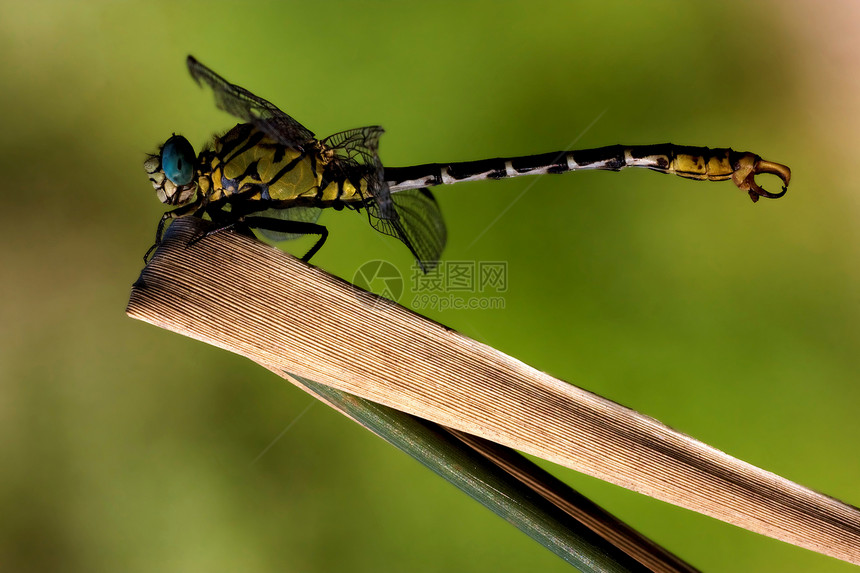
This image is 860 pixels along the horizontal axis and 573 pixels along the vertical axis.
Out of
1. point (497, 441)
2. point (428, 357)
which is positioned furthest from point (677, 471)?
point (428, 357)

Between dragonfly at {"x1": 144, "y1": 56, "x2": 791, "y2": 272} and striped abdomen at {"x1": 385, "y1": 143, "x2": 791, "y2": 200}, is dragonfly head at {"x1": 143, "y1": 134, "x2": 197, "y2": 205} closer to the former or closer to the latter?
dragonfly at {"x1": 144, "y1": 56, "x2": 791, "y2": 272}

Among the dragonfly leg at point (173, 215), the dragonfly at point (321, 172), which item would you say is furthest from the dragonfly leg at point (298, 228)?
the dragonfly leg at point (173, 215)

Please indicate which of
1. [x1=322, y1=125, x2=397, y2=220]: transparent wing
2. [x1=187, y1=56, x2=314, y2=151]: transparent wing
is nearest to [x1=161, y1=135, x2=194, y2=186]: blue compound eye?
[x1=187, y1=56, x2=314, y2=151]: transparent wing

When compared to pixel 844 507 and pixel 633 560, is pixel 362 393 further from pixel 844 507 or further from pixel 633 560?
pixel 844 507

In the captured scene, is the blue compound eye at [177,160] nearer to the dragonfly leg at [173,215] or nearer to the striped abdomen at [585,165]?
the dragonfly leg at [173,215]

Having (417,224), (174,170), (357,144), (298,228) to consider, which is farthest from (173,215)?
(417,224)

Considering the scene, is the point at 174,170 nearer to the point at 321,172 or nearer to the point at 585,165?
the point at 321,172
